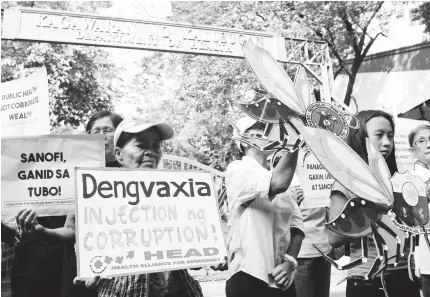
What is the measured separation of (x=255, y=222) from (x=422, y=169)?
1138 millimetres

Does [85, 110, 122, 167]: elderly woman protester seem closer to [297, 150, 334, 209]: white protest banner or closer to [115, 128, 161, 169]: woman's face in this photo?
[115, 128, 161, 169]: woman's face

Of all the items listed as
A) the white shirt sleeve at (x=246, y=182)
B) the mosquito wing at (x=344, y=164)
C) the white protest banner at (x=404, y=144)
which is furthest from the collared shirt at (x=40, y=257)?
the white protest banner at (x=404, y=144)

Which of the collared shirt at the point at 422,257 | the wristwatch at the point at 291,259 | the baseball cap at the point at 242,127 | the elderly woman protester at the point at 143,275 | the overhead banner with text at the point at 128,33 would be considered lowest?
the collared shirt at the point at 422,257

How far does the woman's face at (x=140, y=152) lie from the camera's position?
1.95 metres

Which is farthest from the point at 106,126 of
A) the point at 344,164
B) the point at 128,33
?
the point at 128,33

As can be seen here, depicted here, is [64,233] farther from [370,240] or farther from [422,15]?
Answer: [422,15]

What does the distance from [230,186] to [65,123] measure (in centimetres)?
583

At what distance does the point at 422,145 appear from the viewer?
8.67ft

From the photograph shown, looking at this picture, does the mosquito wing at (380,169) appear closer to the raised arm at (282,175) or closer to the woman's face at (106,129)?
the raised arm at (282,175)

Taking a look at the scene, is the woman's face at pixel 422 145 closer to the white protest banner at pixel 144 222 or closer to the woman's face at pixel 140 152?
the white protest banner at pixel 144 222

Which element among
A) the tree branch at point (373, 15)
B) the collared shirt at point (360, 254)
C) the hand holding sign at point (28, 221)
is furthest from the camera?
the tree branch at point (373, 15)

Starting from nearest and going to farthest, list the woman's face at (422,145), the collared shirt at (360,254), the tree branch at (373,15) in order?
the collared shirt at (360,254), the woman's face at (422,145), the tree branch at (373,15)

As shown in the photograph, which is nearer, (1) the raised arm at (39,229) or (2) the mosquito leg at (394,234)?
(1) the raised arm at (39,229)

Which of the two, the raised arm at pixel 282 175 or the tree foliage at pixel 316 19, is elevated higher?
the tree foliage at pixel 316 19
